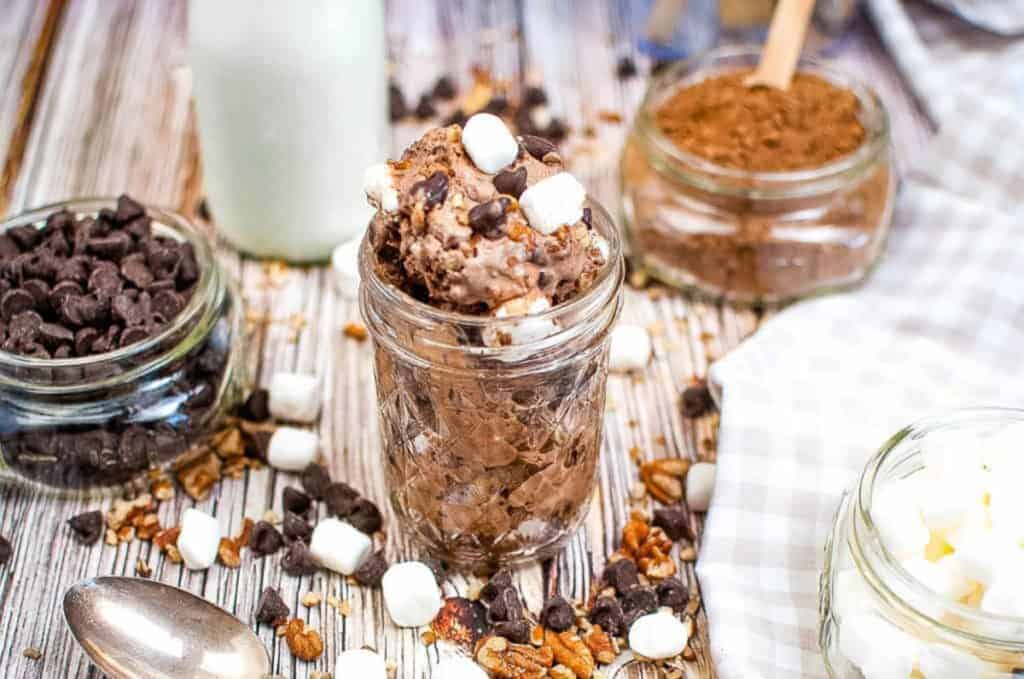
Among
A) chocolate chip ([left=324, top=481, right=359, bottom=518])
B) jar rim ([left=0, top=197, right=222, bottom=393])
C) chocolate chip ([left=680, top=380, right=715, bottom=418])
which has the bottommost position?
chocolate chip ([left=680, top=380, right=715, bottom=418])

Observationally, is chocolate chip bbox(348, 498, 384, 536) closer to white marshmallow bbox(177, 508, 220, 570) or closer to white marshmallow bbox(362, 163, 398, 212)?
white marshmallow bbox(177, 508, 220, 570)

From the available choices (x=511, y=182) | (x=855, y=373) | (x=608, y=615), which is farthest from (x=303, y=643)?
(x=855, y=373)

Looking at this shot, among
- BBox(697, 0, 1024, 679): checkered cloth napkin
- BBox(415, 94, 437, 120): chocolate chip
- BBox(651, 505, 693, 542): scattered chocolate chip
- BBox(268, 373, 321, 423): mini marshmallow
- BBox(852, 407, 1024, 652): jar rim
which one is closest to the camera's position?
BBox(852, 407, 1024, 652): jar rim

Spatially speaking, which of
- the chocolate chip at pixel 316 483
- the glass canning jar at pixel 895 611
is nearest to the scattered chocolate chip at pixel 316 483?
the chocolate chip at pixel 316 483

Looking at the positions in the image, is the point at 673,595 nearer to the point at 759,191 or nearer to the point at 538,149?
the point at 538,149

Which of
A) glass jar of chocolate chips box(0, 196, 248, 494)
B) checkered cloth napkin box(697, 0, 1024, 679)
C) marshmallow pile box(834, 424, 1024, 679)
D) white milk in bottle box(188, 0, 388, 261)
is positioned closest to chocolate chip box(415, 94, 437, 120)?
white milk in bottle box(188, 0, 388, 261)

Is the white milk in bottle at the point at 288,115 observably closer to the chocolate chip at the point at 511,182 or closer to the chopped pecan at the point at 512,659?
the chocolate chip at the point at 511,182

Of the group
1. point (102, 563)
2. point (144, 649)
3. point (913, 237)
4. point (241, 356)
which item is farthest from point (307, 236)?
point (913, 237)
